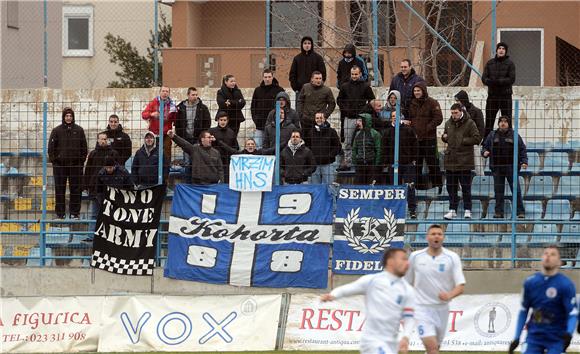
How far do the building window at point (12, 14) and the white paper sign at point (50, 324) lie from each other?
1206 cm

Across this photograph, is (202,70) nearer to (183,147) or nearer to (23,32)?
(23,32)

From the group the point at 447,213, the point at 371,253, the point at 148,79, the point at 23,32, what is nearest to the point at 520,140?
the point at 447,213

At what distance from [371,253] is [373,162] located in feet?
4.97

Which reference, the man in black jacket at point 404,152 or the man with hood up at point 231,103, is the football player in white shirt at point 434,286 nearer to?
the man in black jacket at point 404,152

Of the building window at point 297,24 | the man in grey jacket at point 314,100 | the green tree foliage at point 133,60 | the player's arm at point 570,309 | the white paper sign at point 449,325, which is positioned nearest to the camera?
the player's arm at point 570,309

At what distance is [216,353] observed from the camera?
55.3ft

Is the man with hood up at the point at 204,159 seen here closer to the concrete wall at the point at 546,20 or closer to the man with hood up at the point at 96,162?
the man with hood up at the point at 96,162

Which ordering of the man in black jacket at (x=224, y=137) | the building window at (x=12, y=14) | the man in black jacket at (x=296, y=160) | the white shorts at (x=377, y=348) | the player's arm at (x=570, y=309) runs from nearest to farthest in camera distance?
1. the white shorts at (x=377, y=348)
2. the player's arm at (x=570, y=309)
3. the man in black jacket at (x=296, y=160)
4. the man in black jacket at (x=224, y=137)
5. the building window at (x=12, y=14)

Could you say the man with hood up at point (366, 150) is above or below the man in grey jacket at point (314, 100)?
below

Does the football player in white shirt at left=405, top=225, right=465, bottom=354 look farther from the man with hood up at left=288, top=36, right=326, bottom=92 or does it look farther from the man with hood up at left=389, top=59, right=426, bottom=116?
the man with hood up at left=288, top=36, right=326, bottom=92

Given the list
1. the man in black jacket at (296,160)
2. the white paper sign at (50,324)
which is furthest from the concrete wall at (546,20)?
the white paper sign at (50,324)

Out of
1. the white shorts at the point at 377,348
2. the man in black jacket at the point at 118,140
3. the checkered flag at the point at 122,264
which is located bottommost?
the checkered flag at the point at 122,264

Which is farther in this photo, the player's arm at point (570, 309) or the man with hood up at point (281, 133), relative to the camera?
the man with hood up at point (281, 133)

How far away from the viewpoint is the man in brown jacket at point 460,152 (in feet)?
63.2
